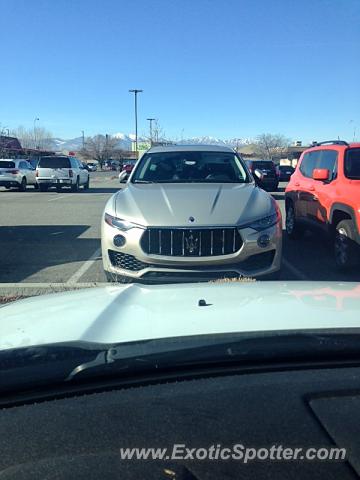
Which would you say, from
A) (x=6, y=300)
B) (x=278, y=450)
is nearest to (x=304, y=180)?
(x=6, y=300)

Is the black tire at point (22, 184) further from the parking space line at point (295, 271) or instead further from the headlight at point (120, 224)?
the headlight at point (120, 224)

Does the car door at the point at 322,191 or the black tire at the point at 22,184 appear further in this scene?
the black tire at the point at 22,184

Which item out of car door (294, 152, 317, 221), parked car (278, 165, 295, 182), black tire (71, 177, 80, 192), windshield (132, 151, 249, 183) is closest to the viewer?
windshield (132, 151, 249, 183)

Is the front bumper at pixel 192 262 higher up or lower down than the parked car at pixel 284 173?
higher up

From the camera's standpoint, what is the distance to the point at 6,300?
5395 millimetres

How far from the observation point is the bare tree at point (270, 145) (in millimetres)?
96787

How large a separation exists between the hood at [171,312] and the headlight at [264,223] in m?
1.60

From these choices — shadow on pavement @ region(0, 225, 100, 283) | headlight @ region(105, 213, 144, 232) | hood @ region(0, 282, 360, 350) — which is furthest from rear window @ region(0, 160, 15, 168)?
hood @ region(0, 282, 360, 350)

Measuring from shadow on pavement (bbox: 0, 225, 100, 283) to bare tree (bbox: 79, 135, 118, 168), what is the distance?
296 ft

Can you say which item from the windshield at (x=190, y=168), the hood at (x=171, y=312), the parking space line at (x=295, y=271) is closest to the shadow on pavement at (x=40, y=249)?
the windshield at (x=190, y=168)

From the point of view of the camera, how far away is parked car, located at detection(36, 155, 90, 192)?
78.8 ft

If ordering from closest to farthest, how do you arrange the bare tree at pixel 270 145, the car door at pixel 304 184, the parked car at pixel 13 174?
the car door at pixel 304 184 < the parked car at pixel 13 174 < the bare tree at pixel 270 145

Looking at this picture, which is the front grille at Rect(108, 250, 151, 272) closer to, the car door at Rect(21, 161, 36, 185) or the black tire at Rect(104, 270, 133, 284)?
the black tire at Rect(104, 270, 133, 284)

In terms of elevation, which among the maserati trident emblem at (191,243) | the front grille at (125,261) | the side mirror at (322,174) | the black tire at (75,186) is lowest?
the black tire at (75,186)
